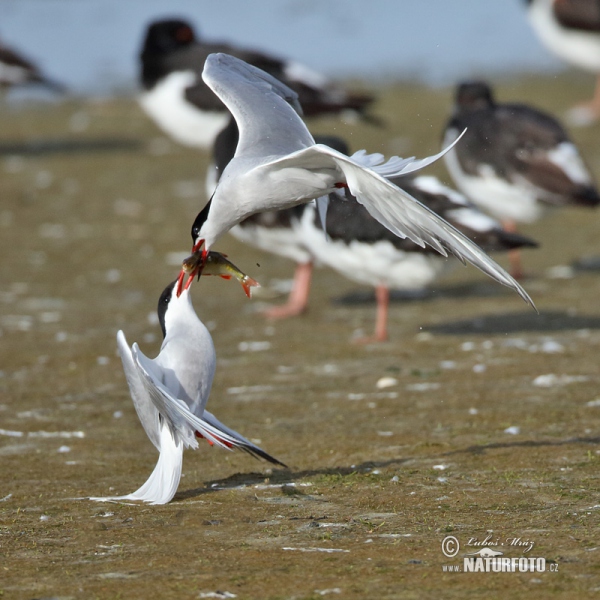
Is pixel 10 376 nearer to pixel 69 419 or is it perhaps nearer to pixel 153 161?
pixel 69 419

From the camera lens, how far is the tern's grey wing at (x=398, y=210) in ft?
11.7

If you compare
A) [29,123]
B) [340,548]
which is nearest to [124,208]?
[29,123]

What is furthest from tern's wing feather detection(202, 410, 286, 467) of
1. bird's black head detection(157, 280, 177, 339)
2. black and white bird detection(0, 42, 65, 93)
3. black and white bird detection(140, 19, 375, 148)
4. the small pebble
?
black and white bird detection(0, 42, 65, 93)

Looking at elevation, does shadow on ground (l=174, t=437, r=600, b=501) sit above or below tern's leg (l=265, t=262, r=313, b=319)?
above

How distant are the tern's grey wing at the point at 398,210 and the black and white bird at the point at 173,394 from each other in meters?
0.86

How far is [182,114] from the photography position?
34.8ft

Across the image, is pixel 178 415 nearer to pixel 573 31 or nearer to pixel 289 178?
pixel 289 178

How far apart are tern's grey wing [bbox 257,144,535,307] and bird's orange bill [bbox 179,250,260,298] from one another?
580 mm

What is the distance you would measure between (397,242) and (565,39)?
7.33m

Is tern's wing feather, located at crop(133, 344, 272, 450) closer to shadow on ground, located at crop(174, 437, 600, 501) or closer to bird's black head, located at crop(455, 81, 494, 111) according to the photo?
shadow on ground, located at crop(174, 437, 600, 501)

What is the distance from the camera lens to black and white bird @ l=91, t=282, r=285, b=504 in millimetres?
4055

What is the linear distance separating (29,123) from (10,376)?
30.9 ft

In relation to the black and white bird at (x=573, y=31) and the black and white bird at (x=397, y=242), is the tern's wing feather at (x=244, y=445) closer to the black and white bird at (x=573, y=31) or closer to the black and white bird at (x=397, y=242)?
the black and white bird at (x=397, y=242)

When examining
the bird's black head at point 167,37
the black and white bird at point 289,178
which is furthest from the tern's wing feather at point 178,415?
the bird's black head at point 167,37
